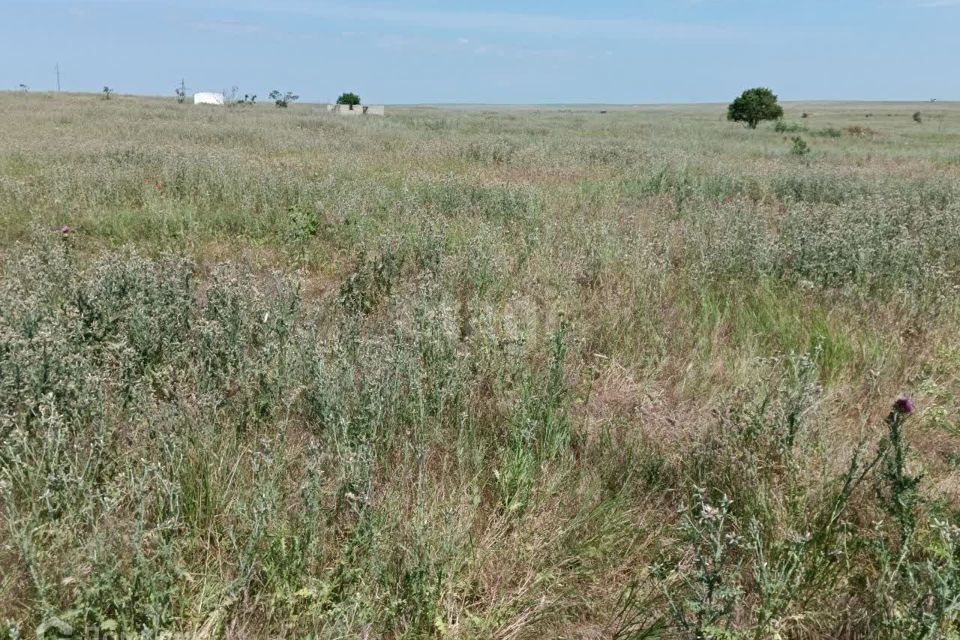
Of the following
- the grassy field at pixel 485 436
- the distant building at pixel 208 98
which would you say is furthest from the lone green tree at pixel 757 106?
the distant building at pixel 208 98

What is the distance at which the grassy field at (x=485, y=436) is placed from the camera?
201 centimetres

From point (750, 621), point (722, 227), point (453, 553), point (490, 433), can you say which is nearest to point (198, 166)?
point (722, 227)

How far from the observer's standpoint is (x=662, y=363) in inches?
151

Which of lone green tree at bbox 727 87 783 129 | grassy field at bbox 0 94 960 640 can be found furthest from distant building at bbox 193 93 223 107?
grassy field at bbox 0 94 960 640

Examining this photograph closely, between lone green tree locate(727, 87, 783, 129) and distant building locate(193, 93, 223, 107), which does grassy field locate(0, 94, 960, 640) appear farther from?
distant building locate(193, 93, 223, 107)

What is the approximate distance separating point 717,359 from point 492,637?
2.52 meters

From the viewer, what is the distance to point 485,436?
3.02 m

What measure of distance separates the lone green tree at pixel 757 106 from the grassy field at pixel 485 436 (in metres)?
42.4

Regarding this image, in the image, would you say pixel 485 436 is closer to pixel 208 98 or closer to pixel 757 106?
pixel 757 106

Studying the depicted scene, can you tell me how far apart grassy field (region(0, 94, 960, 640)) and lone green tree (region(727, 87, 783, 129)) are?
42.4 meters

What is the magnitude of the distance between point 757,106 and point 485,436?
47.4 m

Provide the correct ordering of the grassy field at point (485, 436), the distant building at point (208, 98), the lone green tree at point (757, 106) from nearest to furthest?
the grassy field at point (485, 436), the lone green tree at point (757, 106), the distant building at point (208, 98)

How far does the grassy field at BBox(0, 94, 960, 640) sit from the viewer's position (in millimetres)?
2012

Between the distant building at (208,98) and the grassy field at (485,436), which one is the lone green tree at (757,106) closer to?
the grassy field at (485,436)
